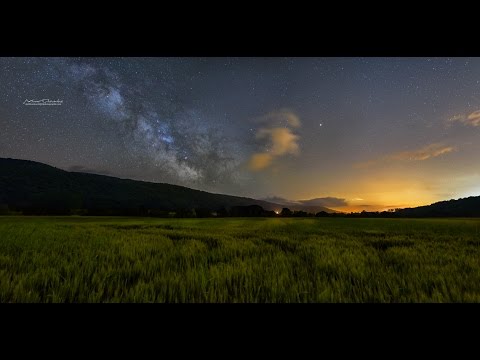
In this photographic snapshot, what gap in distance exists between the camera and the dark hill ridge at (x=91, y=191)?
235ft

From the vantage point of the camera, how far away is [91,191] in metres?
87.7

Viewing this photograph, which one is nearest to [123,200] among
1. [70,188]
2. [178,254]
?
[70,188]

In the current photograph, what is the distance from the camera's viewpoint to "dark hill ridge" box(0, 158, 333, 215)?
2822 inches
